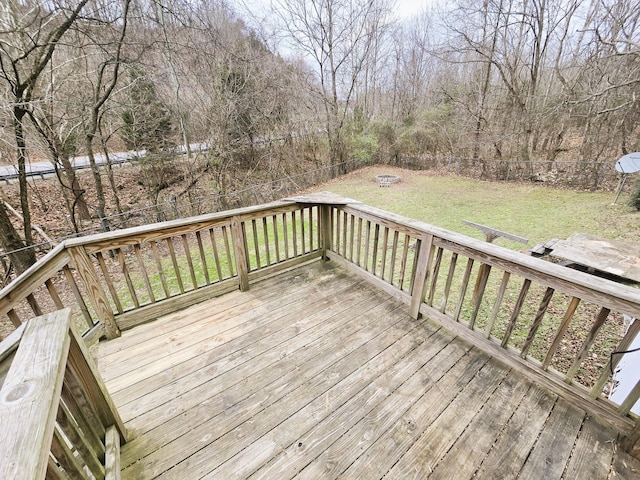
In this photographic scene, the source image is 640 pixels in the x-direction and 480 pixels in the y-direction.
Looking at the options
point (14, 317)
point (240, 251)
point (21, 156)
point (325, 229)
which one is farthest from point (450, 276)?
point (21, 156)

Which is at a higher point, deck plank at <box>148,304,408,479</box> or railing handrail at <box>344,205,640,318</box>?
railing handrail at <box>344,205,640,318</box>

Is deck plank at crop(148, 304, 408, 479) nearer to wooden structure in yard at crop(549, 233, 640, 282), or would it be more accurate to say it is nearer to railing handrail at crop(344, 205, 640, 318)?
railing handrail at crop(344, 205, 640, 318)

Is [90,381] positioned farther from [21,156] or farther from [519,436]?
[21,156]

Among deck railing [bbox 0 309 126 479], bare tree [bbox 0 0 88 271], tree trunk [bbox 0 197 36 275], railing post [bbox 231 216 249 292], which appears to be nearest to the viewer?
deck railing [bbox 0 309 126 479]

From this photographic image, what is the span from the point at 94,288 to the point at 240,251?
1.23 meters

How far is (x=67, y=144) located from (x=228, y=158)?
3395 millimetres

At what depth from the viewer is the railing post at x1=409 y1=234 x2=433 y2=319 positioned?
2350 millimetres

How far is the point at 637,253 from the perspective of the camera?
3973 millimetres

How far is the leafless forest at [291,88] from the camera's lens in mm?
4953

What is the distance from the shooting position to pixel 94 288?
2.22m

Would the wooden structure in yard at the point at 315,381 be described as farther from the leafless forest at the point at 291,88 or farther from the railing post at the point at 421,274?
the leafless forest at the point at 291,88

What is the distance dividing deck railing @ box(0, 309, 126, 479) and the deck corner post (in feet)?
8.29

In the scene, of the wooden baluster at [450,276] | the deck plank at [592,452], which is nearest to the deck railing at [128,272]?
the wooden baluster at [450,276]

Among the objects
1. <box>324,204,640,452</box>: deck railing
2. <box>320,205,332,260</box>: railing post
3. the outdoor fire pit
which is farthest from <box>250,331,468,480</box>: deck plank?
the outdoor fire pit
